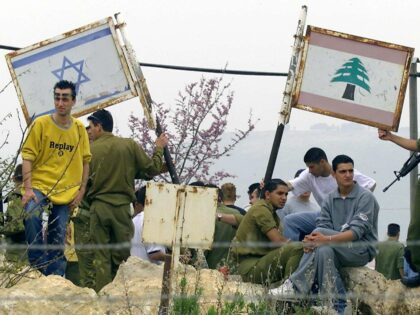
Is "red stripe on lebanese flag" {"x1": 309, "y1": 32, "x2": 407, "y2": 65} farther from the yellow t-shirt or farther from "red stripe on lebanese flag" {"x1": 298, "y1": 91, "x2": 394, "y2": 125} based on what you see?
the yellow t-shirt

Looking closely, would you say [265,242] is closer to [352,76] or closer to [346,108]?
[346,108]

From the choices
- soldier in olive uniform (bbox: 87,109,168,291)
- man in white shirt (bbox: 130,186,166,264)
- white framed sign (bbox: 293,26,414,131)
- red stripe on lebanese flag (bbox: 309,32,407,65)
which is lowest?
man in white shirt (bbox: 130,186,166,264)

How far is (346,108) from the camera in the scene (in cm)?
1311

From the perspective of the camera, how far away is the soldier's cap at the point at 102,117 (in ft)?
42.1

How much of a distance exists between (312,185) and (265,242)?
126cm

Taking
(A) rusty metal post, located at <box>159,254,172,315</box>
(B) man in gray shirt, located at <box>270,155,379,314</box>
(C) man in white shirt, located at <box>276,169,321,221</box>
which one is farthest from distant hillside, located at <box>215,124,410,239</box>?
(A) rusty metal post, located at <box>159,254,172,315</box>

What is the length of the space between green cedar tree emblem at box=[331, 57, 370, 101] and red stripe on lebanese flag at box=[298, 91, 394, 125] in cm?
12

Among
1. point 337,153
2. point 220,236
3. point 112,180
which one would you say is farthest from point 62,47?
point 337,153

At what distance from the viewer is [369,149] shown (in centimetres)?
6269

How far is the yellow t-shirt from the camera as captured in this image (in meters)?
11.7

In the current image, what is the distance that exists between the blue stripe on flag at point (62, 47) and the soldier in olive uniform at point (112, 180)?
773mm

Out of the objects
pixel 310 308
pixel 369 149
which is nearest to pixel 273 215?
pixel 310 308

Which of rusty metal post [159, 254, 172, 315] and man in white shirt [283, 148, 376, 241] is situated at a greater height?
man in white shirt [283, 148, 376, 241]

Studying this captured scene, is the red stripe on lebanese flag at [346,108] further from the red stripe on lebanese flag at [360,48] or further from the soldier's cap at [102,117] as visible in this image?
the soldier's cap at [102,117]
